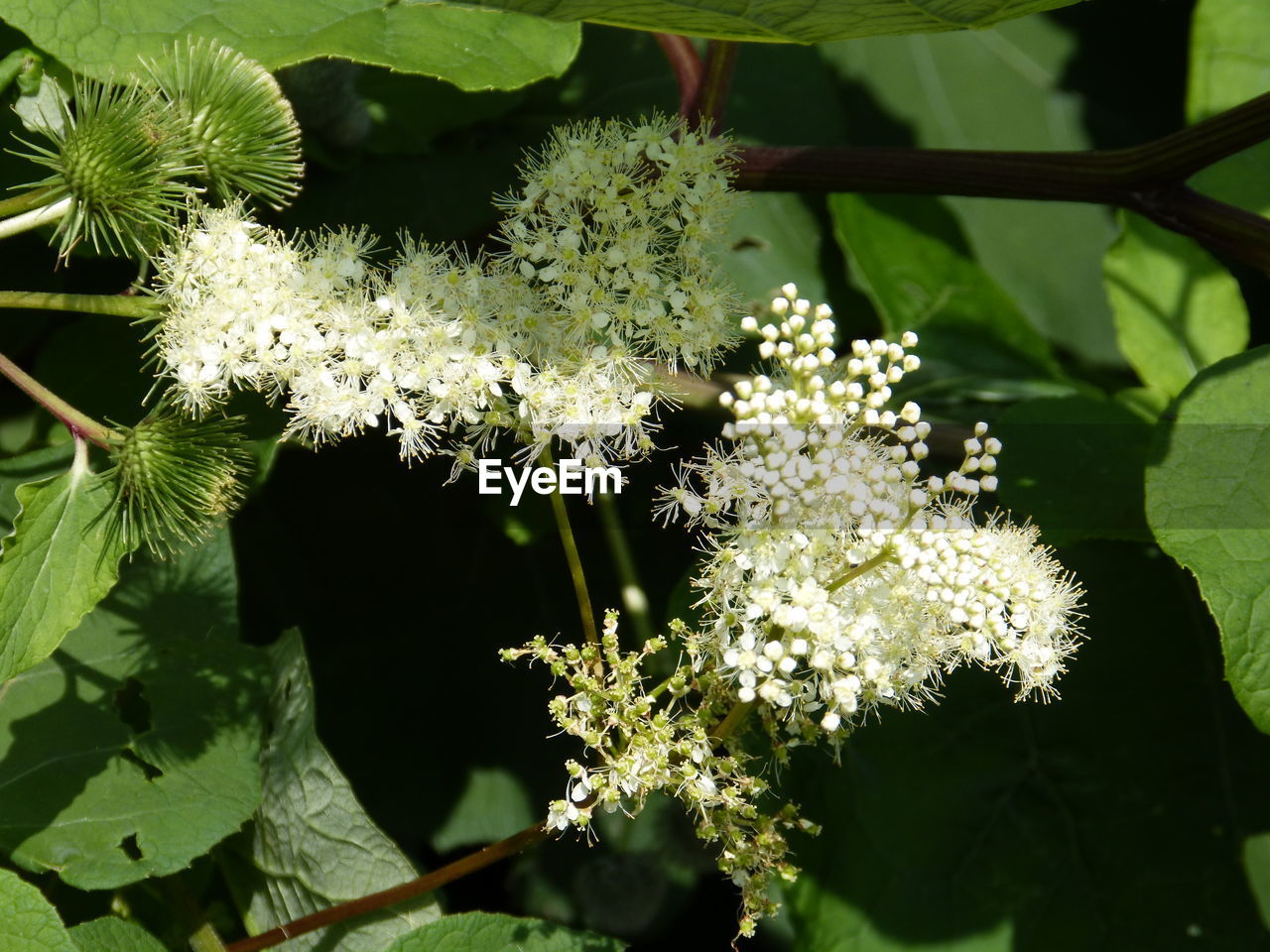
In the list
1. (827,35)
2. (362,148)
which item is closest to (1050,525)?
(827,35)

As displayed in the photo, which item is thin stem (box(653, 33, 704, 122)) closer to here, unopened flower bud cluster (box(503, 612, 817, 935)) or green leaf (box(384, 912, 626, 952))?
unopened flower bud cluster (box(503, 612, 817, 935))

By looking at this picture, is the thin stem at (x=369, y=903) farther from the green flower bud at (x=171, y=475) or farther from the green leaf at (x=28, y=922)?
the green flower bud at (x=171, y=475)

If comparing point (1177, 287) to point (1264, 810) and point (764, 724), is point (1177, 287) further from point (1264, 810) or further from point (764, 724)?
point (764, 724)

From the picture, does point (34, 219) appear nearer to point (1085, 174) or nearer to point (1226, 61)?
point (1085, 174)

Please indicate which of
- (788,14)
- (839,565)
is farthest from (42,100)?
(839,565)

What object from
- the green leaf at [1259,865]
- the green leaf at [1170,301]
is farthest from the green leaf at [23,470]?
the green leaf at [1259,865]
